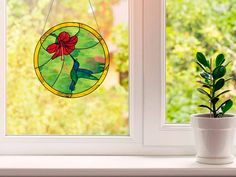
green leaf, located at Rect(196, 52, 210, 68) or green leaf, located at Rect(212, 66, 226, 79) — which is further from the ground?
green leaf, located at Rect(196, 52, 210, 68)

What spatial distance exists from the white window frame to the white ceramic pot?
0.59 ft

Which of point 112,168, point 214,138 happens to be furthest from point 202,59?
point 112,168

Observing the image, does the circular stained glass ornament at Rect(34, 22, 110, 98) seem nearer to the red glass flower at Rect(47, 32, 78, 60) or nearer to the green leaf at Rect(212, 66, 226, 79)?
the red glass flower at Rect(47, 32, 78, 60)

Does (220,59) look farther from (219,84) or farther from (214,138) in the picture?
(214,138)

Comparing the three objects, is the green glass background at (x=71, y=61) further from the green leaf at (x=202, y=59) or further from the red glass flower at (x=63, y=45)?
the green leaf at (x=202, y=59)

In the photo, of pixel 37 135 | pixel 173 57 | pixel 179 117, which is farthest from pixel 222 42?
pixel 37 135

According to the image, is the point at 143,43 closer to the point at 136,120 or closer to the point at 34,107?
the point at 136,120

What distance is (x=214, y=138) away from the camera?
198cm

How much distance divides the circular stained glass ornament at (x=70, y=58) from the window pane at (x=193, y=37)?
287 mm

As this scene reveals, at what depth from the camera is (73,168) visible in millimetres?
1941

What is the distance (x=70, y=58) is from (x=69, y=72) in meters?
0.06

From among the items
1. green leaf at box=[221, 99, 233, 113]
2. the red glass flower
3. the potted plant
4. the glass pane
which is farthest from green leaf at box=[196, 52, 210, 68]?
the red glass flower

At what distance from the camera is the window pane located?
86.5 inches

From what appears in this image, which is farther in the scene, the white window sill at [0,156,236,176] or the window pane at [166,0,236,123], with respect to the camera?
the window pane at [166,0,236,123]
